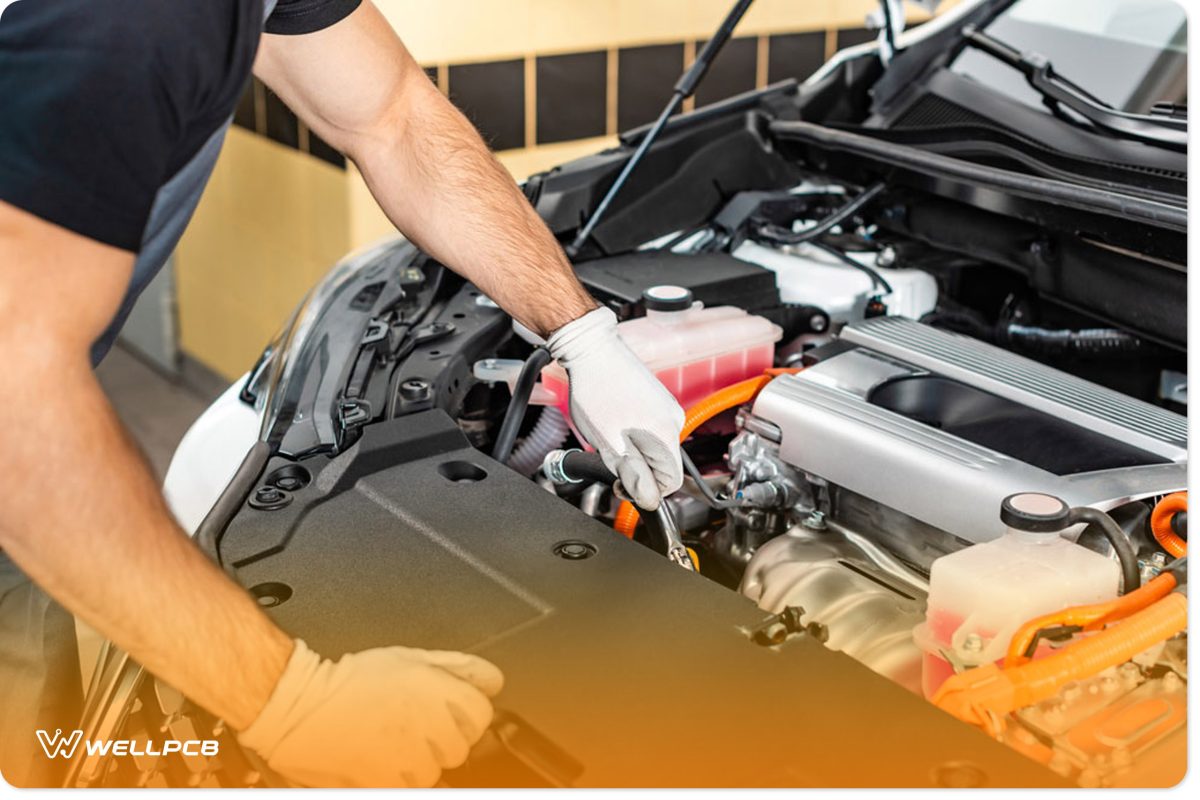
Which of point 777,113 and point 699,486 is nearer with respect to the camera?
point 699,486

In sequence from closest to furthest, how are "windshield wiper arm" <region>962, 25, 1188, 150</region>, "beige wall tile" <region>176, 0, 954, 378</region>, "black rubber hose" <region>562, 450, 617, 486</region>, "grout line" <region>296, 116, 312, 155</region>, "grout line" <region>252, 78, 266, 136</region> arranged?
1. "black rubber hose" <region>562, 450, 617, 486</region>
2. "windshield wiper arm" <region>962, 25, 1188, 150</region>
3. "beige wall tile" <region>176, 0, 954, 378</region>
4. "grout line" <region>296, 116, 312, 155</region>
5. "grout line" <region>252, 78, 266, 136</region>

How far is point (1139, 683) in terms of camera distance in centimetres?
117

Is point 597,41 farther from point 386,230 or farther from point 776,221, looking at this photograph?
point 776,221

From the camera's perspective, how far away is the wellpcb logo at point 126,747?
3.61 ft

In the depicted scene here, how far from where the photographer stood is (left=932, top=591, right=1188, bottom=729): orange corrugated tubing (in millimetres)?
1076

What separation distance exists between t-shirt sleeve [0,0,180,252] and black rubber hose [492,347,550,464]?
0.60m

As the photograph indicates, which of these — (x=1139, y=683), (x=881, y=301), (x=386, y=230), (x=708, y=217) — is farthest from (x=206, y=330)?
(x=1139, y=683)

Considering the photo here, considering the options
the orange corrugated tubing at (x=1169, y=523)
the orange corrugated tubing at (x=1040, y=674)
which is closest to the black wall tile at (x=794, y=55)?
the orange corrugated tubing at (x=1169, y=523)

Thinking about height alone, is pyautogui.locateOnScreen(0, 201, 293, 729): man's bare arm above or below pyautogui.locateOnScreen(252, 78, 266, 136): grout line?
above

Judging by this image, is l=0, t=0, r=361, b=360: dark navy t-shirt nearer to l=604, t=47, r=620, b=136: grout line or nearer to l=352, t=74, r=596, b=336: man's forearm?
l=352, t=74, r=596, b=336: man's forearm

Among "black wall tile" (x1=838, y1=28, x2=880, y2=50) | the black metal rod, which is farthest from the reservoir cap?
"black wall tile" (x1=838, y1=28, x2=880, y2=50)

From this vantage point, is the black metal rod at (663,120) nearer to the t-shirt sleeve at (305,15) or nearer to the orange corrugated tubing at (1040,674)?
the t-shirt sleeve at (305,15)

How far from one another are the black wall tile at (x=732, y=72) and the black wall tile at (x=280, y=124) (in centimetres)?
114

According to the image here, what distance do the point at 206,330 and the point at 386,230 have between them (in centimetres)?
92
